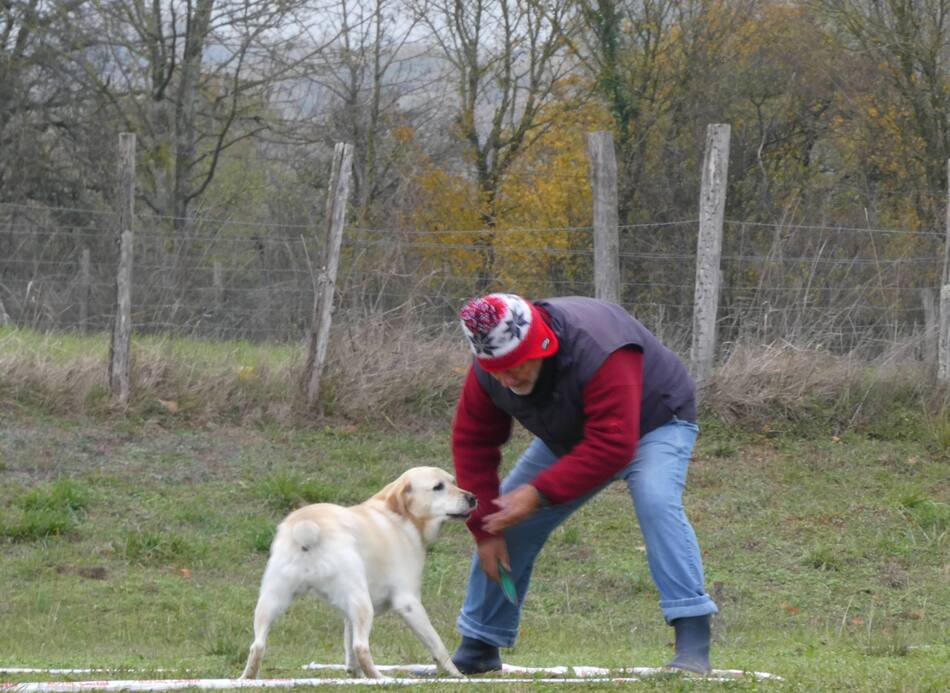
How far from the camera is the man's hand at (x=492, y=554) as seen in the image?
16.2 ft

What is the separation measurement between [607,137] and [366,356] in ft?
9.73

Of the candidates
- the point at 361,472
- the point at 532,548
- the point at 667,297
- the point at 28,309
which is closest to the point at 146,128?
the point at 28,309

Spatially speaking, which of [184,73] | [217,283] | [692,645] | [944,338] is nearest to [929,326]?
[944,338]

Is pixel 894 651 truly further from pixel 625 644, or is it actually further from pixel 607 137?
pixel 607 137

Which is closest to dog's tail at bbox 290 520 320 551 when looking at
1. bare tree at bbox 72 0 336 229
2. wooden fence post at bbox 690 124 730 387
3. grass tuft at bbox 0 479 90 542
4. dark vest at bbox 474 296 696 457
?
dark vest at bbox 474 296 696 457

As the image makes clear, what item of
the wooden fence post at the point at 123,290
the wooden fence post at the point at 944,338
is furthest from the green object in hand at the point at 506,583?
the wooden fence post at the point at 944,338

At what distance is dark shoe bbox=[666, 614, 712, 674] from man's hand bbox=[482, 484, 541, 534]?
679 mm

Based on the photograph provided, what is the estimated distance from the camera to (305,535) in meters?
4.95

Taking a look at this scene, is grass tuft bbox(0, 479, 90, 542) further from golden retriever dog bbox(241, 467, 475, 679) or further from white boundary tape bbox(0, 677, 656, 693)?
white boundary tape bbox(0, 677, 656, 693)

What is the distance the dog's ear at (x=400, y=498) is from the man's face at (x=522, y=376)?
1.26m

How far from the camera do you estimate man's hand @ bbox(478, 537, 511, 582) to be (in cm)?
495

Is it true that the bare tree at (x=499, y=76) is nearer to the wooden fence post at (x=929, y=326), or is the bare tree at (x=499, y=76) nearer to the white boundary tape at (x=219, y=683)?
the wooden fence post at (x=929, y=326)

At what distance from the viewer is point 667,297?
44.9 feet

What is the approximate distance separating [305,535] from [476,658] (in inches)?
35.8
